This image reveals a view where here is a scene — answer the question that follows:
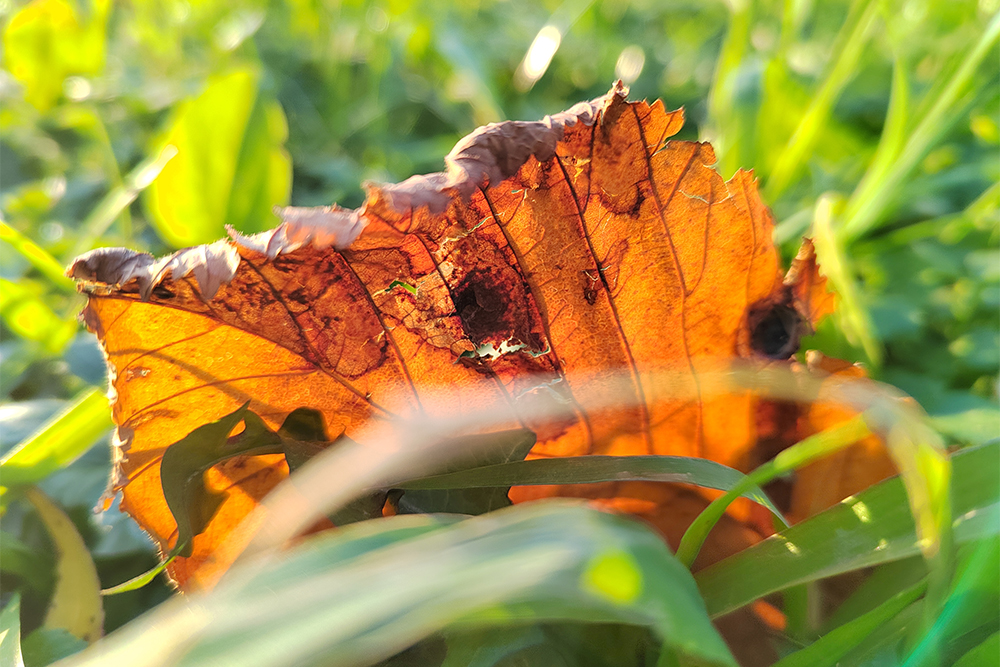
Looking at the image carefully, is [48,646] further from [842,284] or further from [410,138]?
[410,138]

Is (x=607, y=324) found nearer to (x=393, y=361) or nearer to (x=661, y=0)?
(x=393, y=361)

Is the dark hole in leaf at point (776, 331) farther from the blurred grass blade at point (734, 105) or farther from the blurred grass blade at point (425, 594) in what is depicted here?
the blurred grass blade at point (734, 105)

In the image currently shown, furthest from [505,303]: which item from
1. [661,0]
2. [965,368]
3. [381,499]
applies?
[661,0]

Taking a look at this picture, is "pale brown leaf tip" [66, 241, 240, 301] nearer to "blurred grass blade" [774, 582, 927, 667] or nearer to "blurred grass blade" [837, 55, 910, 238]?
"blurred grass blade" [774, 582, 927, 667]

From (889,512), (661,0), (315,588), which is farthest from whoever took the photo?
(661,0)

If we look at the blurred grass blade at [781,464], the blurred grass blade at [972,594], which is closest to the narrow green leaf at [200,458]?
the blurred grass blade at [781,464]

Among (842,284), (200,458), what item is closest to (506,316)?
(200,458)

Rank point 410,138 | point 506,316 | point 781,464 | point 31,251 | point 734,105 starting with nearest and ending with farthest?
point 781,464 → point 506,316 → point 31,251 → point 734,105 → point 410,138
